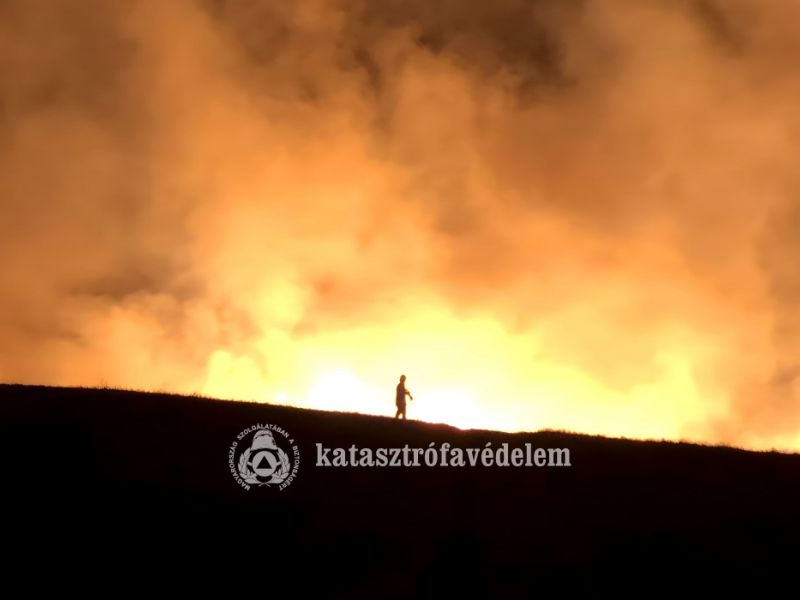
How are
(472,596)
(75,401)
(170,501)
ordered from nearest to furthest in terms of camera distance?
1. (472,596)
2. (170,501)
3. (75,401)

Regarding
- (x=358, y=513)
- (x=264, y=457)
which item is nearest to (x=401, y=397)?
(x=264, y=457)

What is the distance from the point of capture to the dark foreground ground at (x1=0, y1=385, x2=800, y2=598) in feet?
67.2

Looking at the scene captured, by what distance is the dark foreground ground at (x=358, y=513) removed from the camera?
67.2 ft

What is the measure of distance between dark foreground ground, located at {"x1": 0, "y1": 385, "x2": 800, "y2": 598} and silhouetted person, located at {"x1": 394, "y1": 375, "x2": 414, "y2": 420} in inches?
62.7

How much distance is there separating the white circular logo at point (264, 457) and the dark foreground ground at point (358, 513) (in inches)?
11.6

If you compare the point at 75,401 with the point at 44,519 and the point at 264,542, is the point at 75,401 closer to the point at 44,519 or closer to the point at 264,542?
the point at 44,519

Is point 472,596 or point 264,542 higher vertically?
point 264,542

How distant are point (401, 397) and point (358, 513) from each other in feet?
22.5

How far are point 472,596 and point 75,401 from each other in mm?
14698

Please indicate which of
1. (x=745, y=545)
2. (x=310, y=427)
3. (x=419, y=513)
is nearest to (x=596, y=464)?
(x=745, y=545)

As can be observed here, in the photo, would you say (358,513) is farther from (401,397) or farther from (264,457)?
(401,397)

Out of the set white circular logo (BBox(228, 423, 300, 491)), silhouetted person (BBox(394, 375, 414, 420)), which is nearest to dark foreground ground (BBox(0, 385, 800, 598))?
white circular logo (BBox(228, 423, 300, 491))

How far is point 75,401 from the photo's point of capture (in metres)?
25.8

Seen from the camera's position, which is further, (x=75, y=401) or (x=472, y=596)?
(x=75, y=401)
